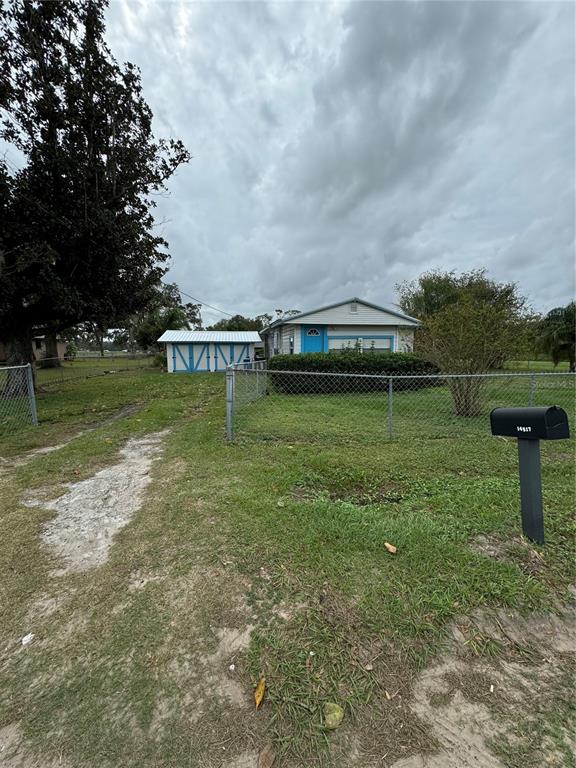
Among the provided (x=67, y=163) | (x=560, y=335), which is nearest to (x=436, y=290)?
(x=560, y=335)

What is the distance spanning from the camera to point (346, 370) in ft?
36.0

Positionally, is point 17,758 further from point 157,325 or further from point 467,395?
point 157,325

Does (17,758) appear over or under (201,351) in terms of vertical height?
under

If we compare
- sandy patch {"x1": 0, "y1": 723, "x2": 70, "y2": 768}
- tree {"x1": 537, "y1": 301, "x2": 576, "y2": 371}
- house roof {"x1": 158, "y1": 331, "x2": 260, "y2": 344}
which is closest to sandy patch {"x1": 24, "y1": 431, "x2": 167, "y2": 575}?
sandy patch {"x1": 0, "y1": 723, "x2": 70, "y2": 768}

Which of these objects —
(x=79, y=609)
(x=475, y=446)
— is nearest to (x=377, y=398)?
(x=475, y=446)

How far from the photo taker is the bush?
34.9 feet

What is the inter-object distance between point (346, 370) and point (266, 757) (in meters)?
10.1

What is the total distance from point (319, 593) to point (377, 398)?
803cm

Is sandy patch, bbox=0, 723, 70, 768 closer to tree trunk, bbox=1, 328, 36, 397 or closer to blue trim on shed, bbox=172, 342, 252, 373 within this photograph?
tree trunk, bbox=1, 328, 36, 397

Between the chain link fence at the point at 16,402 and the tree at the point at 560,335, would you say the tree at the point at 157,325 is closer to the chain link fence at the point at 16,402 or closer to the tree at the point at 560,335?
the chain link fence at the point at 16,402

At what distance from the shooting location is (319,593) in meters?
2.08

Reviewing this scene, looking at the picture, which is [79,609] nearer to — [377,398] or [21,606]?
[21,606]

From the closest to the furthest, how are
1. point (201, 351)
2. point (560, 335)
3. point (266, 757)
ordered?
point (266, 757) → point (560, 335) → point (201, 351)

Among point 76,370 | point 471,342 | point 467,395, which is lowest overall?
point 467,395
